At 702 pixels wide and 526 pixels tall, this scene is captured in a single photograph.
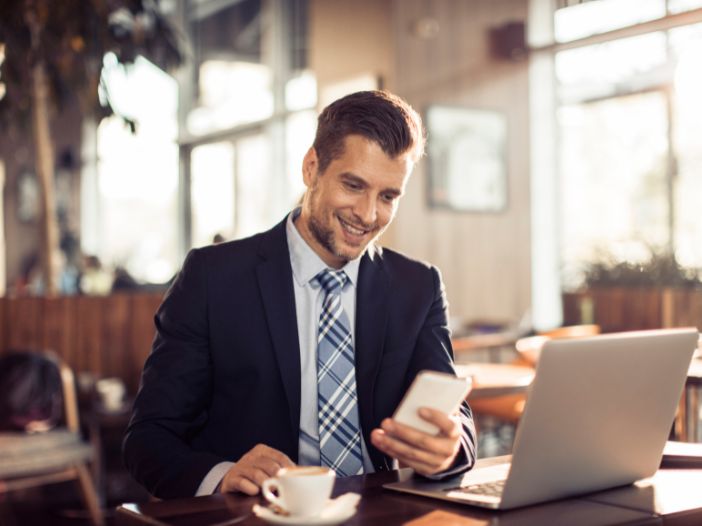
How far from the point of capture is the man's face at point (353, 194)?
1.85 m

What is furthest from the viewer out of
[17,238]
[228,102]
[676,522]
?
[17,238]

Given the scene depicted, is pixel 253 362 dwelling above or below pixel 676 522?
above

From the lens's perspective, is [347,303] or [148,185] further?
[148,185]

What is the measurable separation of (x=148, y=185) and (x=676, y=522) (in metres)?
11.5

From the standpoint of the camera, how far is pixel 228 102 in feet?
35.2

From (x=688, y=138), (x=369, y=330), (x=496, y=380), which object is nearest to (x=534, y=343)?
(x=496, y=380)

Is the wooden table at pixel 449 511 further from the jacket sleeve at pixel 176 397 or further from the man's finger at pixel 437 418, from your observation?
the jacket sleeve at pixel 176 397

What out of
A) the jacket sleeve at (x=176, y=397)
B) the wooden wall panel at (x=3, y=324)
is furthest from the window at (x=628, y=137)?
the jacket sleeve at (x=176, y=397)

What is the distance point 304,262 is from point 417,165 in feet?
18.2

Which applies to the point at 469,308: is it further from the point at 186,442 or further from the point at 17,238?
the point at 17,238

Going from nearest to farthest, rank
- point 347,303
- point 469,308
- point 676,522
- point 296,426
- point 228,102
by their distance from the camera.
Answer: point 676,522
point 296,426
point 347,303
point 469,308
point 228,102

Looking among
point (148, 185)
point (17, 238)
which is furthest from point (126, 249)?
point (17, 238)

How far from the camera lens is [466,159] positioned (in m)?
7.77

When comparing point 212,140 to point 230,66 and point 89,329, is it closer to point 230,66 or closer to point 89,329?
point 230,66
